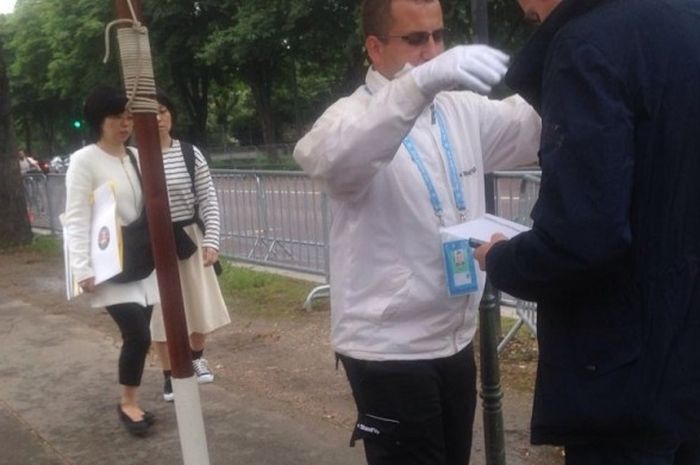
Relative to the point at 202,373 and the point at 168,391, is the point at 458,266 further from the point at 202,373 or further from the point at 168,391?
the point at 202,373

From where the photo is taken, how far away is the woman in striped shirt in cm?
539

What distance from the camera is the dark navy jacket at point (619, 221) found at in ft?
6.18

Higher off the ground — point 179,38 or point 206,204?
Result: point 179,38

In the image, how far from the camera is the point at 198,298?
5.59 meters

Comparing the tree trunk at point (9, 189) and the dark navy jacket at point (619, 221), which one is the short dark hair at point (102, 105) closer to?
the dark navy jacket at point (619, 221)

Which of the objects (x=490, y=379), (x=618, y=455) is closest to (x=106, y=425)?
(x=490, y=379)

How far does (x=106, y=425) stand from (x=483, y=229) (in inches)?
138

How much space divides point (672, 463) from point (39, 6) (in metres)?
52.2

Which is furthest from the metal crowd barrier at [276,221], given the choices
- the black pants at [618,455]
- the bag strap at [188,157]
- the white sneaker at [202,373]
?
the black pants at [618,455]

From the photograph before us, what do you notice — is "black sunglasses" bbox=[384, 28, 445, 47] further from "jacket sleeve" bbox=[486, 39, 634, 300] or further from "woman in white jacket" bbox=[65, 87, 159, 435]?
"woman in white jacket" bbox=[65, 87, 159, 435]

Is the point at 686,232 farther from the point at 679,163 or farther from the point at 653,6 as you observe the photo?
the point at 653,6

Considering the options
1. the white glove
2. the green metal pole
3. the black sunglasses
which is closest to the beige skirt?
the green metal pole

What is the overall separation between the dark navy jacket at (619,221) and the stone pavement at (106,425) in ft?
8.91

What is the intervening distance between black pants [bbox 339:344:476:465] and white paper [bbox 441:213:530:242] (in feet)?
1.35
